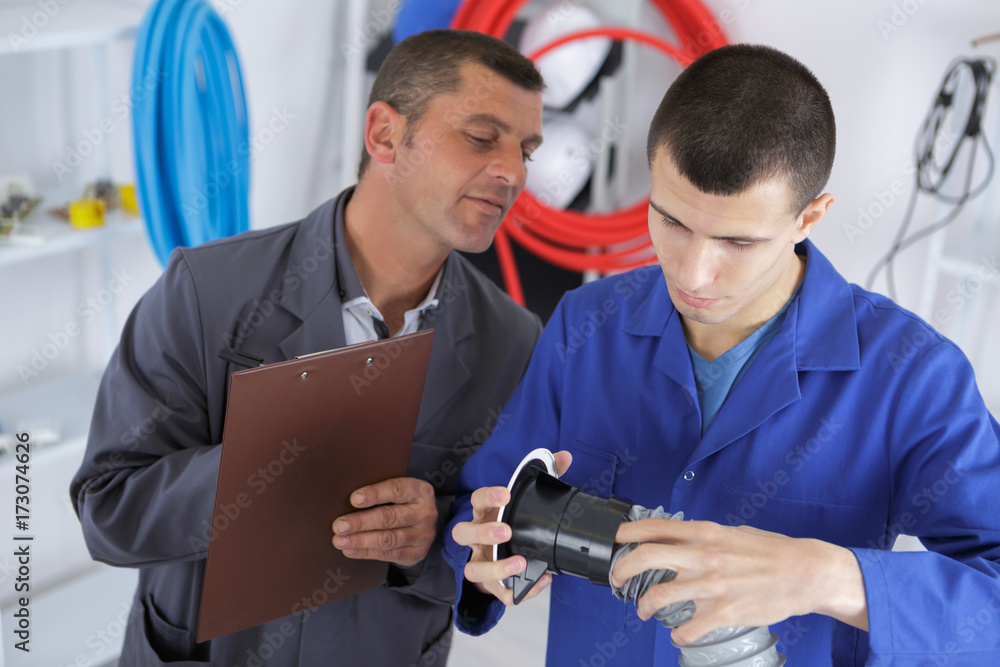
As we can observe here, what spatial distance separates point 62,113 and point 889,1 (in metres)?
2.47

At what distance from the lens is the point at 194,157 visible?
7.80ft

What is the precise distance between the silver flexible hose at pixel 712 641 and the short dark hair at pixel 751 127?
0.40 m

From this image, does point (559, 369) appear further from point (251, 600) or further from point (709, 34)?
point (709, 34)

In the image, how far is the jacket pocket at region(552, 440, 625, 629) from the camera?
1.20 meters

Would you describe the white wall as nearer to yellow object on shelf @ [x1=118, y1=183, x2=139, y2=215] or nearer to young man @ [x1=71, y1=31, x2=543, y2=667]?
yellow object on shelf @ [x1=118, y1=183, x2=139, y2=215]

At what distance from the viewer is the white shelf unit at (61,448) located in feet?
7.01

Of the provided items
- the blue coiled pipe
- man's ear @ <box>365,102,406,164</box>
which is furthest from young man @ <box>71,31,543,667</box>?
the blue coiled pipe

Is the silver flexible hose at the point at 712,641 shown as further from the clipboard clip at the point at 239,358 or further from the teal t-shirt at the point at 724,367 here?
the clipboard clip at the point at 239,358

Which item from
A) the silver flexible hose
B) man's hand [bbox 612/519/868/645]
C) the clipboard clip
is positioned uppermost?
man's hand [bbox 612/519/868/645]

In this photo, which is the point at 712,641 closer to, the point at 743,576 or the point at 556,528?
the point at 743,576

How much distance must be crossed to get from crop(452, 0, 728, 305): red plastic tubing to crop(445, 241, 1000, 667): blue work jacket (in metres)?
1.65

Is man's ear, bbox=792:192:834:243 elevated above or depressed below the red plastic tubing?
above

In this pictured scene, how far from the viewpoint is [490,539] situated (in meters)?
1.03

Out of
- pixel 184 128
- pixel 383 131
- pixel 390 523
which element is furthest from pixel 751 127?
pixel 184 128
